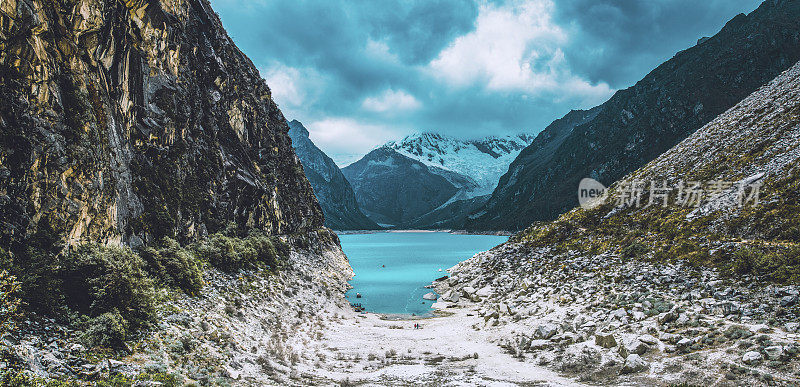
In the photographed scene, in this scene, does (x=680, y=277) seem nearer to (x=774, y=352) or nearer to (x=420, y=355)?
(x=774, y=352)

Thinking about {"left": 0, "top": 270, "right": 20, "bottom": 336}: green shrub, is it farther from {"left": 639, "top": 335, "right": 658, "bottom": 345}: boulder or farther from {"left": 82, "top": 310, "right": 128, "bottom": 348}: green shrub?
{"left": 639, "top": 335, "right": 658, "bottom": 345}: boulder

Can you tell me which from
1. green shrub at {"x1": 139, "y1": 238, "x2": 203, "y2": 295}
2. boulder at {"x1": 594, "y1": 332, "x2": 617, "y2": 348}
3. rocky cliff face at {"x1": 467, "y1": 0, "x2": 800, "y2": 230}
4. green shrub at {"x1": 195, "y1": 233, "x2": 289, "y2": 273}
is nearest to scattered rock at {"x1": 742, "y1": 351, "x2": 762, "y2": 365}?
boulder at {"x1": 594, "y1": 332, "x2": 617, "y2": 348}

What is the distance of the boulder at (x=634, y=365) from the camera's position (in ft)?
51.3

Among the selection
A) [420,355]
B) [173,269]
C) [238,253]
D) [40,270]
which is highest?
[238,253]

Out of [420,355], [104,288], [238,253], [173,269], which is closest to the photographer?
[104,288]

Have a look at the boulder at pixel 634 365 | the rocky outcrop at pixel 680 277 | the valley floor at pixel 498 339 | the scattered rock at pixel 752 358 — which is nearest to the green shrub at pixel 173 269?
the valley floor at pixel 498 339

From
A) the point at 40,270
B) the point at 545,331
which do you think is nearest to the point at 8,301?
the point at 40,270

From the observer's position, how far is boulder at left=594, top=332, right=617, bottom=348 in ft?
61.0

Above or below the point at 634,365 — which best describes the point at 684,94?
above

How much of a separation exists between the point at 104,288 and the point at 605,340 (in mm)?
22620

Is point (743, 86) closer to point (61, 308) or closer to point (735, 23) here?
point (735, 23)

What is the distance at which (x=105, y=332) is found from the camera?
12.4 m

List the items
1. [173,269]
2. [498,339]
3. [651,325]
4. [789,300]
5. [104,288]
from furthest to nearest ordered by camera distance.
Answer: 1. [498,339]
2. [173,269]
3. [651,325]
4. [789,300]
5. [104,288]

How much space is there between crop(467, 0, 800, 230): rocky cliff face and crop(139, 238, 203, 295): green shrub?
142 metres
